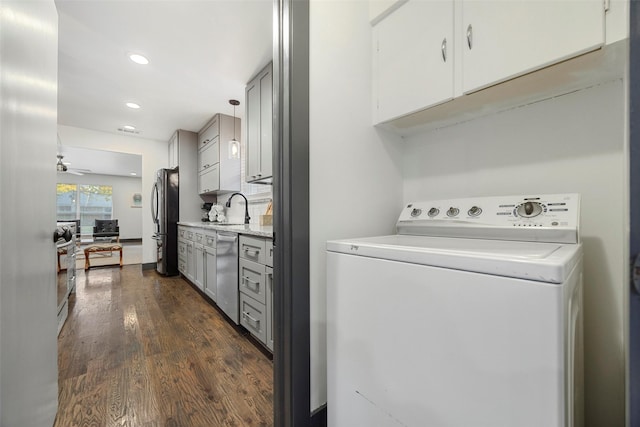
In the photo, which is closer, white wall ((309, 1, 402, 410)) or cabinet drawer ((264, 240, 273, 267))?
white wall ((309, 1, 402, 410))

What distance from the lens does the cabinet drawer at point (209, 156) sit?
381cm

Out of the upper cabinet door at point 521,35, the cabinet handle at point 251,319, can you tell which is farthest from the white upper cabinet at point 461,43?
the cabinet handle at point 251,319

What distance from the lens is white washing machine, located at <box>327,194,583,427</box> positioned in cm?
59

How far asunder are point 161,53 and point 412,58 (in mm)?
2186

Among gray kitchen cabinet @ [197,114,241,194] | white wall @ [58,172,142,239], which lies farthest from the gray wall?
white wall @ [58,172,142,239]

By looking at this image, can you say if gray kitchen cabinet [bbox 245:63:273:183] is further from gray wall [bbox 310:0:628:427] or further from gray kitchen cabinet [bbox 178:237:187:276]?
gray kitchen cabinet [bbox 178:237:187:276]

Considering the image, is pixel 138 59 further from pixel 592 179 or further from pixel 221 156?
pixel 592 179

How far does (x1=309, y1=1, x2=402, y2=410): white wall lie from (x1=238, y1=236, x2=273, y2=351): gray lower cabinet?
67 centimetres

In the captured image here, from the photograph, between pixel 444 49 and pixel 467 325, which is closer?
pixel 467 325

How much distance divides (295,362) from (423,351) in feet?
1.83

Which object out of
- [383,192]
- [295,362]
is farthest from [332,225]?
[295,362]

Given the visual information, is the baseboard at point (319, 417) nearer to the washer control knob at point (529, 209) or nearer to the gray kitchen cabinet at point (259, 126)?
the washer control knob at point (529, 209)

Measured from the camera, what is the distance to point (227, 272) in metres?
2.42

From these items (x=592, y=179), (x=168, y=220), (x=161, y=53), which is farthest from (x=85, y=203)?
(x=592, y=179)
